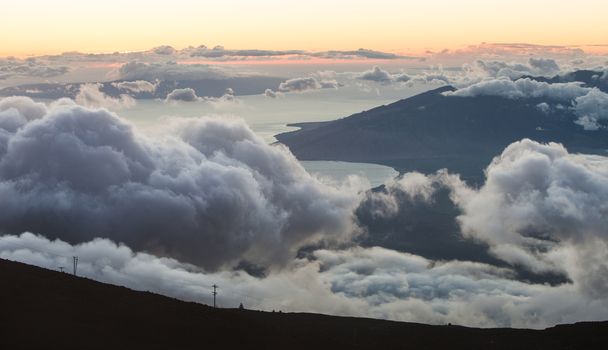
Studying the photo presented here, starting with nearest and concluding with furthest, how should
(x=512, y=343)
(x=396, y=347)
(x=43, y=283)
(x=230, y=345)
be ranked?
(x=230, y=345) → (x=43, y=283) → (x=396, y=347) → (x=512, y=343)

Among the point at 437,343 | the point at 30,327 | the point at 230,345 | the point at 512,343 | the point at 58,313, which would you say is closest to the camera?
the point at 30,327

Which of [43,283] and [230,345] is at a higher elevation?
[43,283]

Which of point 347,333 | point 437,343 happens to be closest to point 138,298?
point 347,333

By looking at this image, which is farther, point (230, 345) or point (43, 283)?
point (43, 283)

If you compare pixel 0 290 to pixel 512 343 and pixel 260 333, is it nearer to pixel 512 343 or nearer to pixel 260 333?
pixel 260 333

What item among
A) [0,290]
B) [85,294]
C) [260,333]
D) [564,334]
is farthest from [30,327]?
[564,334]

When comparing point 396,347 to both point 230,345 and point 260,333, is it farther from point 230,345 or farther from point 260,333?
point 230,345
